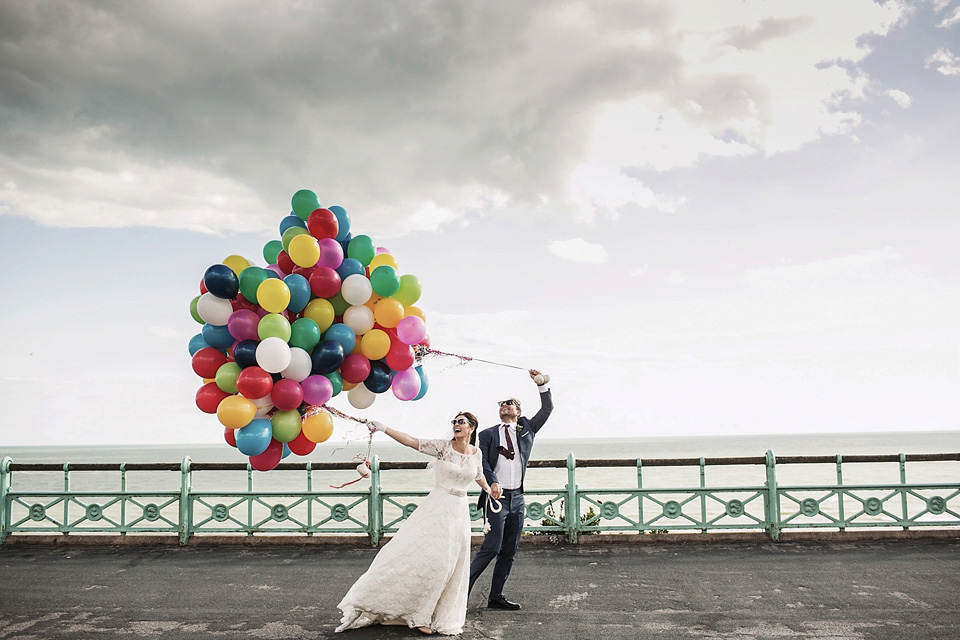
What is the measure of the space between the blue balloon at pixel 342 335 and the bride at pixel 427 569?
85 cm

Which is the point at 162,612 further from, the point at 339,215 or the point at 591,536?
the point at 591,536

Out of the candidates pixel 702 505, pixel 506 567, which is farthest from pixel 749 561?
pixel 506 567

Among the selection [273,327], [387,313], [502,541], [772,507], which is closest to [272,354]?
[273,327]

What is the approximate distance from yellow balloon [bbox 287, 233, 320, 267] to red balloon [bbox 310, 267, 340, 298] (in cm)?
13

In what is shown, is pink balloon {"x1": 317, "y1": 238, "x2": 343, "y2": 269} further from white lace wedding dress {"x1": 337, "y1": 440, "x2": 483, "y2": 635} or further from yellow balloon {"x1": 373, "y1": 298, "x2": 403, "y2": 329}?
white lace wedding dress {"x1": 337, "y1": 440, "x2": 483, "y2": 635}

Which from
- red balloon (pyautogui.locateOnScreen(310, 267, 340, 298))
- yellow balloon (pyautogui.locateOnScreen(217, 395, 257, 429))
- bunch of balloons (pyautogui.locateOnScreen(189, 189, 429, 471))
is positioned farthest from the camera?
red balloon (pyautogui.locateOnScreen(310, 267, 340, 298))

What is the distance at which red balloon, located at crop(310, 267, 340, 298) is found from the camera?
6.09 meters

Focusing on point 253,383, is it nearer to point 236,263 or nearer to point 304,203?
point 236,263

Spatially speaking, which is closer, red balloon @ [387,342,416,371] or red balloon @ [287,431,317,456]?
red balloon @ [287,431,317,456]

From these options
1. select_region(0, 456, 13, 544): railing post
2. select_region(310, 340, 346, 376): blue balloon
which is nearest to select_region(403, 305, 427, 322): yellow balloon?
select_region(310, 340, 346, 376): blue balloon

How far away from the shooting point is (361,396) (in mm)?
6543

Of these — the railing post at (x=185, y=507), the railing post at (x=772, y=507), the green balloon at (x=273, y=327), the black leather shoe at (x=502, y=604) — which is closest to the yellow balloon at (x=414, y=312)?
the green balloon at (x=273, y=327)

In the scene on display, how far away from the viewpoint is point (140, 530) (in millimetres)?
9844

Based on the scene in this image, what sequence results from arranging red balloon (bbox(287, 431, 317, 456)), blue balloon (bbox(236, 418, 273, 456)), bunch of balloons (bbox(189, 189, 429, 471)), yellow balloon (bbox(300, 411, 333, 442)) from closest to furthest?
blue balloon (bbox(236, 418, 273, 456)) < bunch of balloons (bbox(189, 189, 429, 471)) < yellow balloon (bbox(300, 411, 333, 442)) < red balloon (bbox(287, 431, 317, 456))
